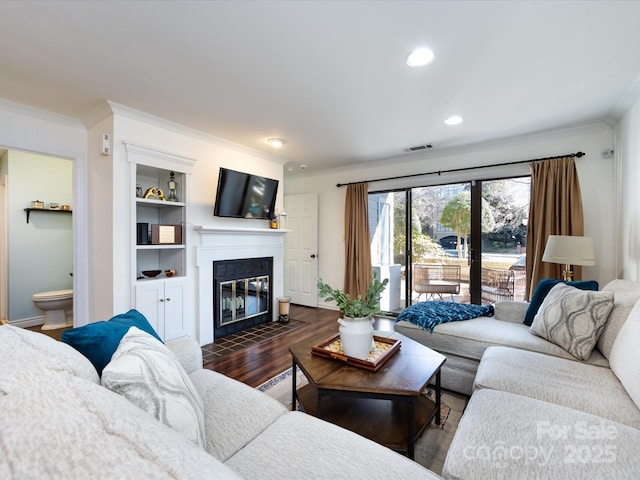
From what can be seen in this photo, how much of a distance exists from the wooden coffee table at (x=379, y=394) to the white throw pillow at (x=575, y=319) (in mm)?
828

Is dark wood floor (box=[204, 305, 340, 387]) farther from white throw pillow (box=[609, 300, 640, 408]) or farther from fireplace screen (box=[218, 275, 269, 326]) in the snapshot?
white throw pillow (box=[609, 300, 640, 408])

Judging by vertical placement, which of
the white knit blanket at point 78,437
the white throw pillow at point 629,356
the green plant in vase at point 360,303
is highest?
the white knit blanket at point 78,437

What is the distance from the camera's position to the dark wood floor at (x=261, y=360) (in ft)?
8.71

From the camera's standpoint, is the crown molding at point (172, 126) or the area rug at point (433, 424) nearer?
the area rug at point (433, 424)

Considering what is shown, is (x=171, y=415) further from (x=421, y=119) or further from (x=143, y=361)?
(x=421, y=119)

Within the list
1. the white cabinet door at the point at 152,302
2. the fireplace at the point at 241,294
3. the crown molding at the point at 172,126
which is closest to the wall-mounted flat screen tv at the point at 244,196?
the crown molding at the point at 172,126

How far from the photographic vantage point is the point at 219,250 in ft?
12.0

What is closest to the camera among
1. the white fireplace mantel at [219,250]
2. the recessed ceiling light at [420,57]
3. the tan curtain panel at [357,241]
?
the recessed ceiling light at [420,57]

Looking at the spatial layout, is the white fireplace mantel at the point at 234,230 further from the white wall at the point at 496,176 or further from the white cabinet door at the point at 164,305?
the white wall at the point at 496,176

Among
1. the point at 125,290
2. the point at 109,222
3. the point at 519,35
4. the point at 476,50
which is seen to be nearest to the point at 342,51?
the point at 476,50

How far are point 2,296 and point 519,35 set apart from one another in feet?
20.1

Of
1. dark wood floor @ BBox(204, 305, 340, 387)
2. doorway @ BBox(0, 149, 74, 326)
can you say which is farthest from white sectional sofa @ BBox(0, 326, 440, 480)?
doorway @ BBox(0, 149, 74, 326)

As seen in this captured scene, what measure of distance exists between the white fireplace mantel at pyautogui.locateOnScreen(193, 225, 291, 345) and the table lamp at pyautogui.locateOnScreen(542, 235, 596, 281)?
3.15 metres

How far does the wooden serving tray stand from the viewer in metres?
1.76
